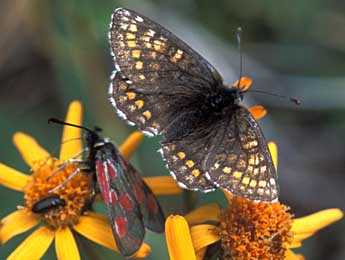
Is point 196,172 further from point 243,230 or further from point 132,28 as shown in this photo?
point 132,28

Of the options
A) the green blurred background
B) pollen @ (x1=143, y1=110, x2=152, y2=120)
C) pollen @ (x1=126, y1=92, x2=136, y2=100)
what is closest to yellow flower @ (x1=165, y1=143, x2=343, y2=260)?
pollen @ (x1=143, y1=110, x2=152, y2=120)

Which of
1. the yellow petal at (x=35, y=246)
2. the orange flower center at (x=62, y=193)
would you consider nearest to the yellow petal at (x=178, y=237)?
the orange flower center at (x=62, y=193)

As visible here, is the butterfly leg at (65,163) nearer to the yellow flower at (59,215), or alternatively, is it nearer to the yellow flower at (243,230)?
the yellow flower at (59,215)

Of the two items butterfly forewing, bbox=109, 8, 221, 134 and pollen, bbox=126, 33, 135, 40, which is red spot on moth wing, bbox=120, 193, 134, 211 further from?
pollen, bbox=126, 33, 135, 40

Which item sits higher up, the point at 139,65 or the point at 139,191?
the point at 139,65

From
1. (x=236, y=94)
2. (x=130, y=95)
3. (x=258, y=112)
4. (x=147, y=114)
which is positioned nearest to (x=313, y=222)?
(x=258, y=112)

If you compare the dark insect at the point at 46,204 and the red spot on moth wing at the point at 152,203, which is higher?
the dark insect at the point at 46,204

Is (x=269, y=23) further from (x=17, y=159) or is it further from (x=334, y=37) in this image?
(x=17, y=159)
